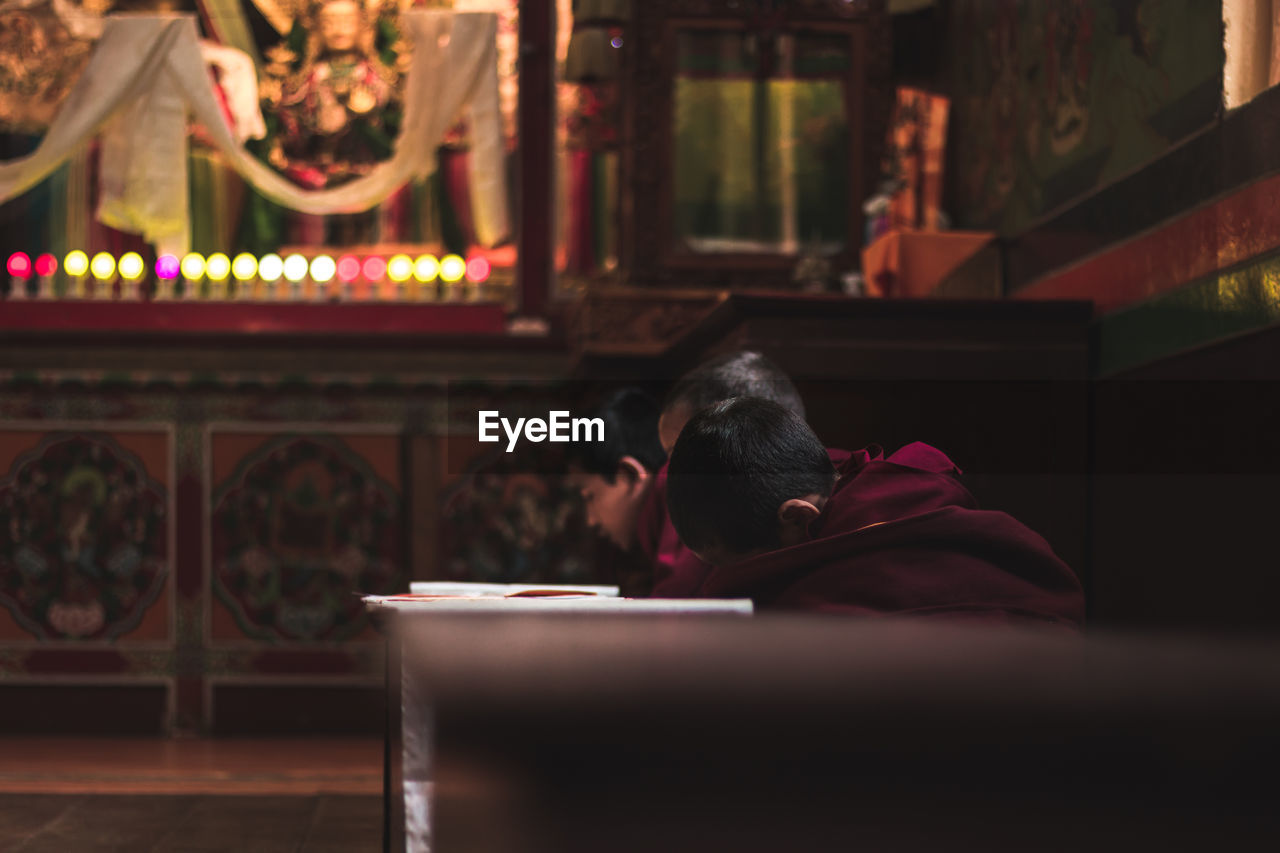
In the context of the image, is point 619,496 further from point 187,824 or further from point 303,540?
point 303,540

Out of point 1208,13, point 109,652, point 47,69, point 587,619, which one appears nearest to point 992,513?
point 587,619

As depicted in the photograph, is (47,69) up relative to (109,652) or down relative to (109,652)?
up

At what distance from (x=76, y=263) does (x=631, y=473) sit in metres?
2.84

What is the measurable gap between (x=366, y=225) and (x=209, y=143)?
2.07 feet

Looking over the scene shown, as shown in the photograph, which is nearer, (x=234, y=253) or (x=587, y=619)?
(x=587, y=619)

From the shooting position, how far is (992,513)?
4.30 feet

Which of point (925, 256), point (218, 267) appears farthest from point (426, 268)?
point (925, 256)

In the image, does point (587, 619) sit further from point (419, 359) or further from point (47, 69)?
point (47, 69)

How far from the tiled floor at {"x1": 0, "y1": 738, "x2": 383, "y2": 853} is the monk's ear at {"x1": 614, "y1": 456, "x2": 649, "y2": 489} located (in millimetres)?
844

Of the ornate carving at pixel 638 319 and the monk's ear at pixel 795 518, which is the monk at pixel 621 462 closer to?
the ornate carving at pixel 638 319

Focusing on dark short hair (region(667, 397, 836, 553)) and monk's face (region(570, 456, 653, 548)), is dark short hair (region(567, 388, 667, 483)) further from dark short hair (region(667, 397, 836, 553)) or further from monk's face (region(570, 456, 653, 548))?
dark short hair (region(667, 397, 836, 553))

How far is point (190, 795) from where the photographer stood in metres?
3.01

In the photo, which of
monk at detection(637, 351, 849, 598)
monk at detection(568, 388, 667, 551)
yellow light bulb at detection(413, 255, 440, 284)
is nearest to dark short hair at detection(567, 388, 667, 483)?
monk at detection(568, 388, 667, 551)

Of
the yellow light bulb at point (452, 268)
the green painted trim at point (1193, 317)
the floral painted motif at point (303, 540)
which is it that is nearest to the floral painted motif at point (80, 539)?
the floral painted motif at point (303, 540)
